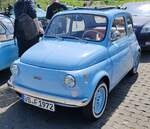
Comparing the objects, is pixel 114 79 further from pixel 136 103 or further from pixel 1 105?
pixel 1 105

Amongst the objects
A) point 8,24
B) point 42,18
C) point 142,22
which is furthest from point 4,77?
point 42,18

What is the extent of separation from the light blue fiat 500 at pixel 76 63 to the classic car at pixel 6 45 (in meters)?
1.27

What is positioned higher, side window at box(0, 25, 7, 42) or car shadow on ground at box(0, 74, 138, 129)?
side window at box(0, 25, 7, 42)

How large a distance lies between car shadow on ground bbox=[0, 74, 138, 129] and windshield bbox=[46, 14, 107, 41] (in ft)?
4.36

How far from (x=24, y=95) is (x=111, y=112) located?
1535 mm

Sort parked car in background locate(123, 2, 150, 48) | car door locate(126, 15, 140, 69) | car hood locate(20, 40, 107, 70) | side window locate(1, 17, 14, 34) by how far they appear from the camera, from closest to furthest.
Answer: car hood locate(20, 40, 107, 70) → car door locate(126, 15, 140, 69) → side window locate(1, 17, 14, 34) → parked car in background locate(123, 2, 150, 48)

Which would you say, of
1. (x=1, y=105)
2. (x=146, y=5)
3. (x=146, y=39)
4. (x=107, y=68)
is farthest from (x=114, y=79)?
(x=146, y=5)

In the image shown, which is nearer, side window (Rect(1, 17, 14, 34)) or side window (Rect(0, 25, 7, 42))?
side window (Rect(0, 25, 7, 42))

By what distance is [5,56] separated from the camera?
671cm

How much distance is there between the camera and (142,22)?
9.67 m

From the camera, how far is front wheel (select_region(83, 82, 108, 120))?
15.5 feet

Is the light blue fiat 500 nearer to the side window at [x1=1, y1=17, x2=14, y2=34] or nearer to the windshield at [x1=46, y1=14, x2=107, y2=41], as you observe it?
the windshield at [x1=46, y1=14, x2=107, y2=41]

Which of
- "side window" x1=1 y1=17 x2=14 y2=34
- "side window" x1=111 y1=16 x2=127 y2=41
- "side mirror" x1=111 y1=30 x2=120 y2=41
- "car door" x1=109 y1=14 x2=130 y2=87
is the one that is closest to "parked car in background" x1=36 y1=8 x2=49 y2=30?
"side window" x1=1 y1=17 x2=14 y2=34

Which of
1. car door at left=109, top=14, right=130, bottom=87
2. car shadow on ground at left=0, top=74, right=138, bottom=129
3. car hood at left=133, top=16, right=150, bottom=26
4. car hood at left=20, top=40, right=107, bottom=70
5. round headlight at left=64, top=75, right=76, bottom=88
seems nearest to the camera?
round headlight at left=64, top=75, right=76, bottom=88
